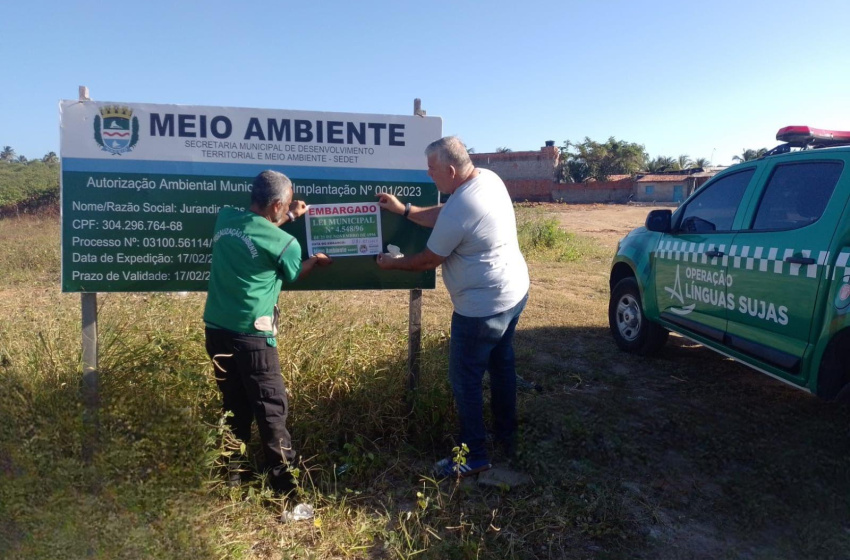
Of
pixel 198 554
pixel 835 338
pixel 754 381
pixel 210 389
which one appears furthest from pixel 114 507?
pixel 754 381

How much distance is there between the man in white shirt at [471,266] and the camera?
331cm

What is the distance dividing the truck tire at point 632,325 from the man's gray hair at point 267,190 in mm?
3748

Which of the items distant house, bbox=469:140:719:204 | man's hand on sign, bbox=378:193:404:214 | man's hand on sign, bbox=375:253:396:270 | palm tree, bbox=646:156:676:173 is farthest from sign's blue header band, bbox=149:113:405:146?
palm tree, bbox=646:156:676:173

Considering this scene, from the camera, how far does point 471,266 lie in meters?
3.38

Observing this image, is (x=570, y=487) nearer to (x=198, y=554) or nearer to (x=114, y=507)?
(x=198, y=554)

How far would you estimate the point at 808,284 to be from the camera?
12.0 feet

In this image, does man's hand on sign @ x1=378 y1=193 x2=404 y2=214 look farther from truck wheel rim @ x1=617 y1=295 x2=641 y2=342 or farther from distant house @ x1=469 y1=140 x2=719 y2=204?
distant house @ x1=469 y1=140 x2=719 y2=204

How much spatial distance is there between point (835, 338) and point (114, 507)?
378 centimetres

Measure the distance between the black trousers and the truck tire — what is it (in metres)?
3.65

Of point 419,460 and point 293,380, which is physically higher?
point 293,380

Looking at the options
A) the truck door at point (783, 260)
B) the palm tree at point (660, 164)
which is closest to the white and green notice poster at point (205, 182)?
the truck door at point (783, 260)

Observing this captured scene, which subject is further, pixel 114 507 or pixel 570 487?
pixel 570 487

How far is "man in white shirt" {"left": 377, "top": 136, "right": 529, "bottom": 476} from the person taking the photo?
3312 millimetres

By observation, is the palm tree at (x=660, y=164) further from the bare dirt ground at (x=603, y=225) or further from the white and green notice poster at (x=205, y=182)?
the white and green notice poster at (x=205, y=182)
